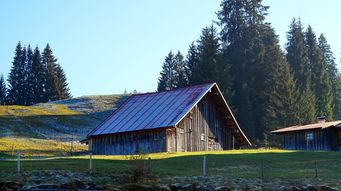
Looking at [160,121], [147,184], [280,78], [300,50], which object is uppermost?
[300,50]

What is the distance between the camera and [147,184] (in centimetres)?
2458

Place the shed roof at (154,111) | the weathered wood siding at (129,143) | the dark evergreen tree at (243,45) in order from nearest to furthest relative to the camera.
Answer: the weathered wood siding at (129,143), the shed roof at (154,111), the dark evergreen tree at (243,45)

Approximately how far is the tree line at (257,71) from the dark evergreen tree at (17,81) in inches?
1340

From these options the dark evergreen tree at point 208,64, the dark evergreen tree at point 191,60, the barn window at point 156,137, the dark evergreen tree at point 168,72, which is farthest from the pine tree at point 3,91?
the barn window at point 156,137

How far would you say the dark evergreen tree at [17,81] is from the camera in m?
125

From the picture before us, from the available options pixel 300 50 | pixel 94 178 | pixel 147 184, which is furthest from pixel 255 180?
pixel 300 50

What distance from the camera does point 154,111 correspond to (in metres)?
A: 50.3

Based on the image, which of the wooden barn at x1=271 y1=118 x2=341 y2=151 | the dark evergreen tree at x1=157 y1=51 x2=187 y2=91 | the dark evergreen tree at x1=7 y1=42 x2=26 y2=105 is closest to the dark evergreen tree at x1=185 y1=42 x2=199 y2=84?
the dark evergreen tree at x1=157 y1=51 x2=187 y2=91

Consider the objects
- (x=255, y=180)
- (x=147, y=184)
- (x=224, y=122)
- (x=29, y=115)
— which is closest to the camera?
(x=147, y=184)

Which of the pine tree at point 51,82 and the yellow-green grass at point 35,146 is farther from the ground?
the pine tree at point 51,82

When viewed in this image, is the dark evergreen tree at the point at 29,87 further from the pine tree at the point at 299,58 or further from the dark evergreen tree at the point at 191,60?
the pine tree at the point at 299,58

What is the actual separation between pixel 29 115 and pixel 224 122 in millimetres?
40769

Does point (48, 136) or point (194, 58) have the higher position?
point (194, 58)

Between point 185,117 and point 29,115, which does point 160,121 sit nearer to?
point 185,117
